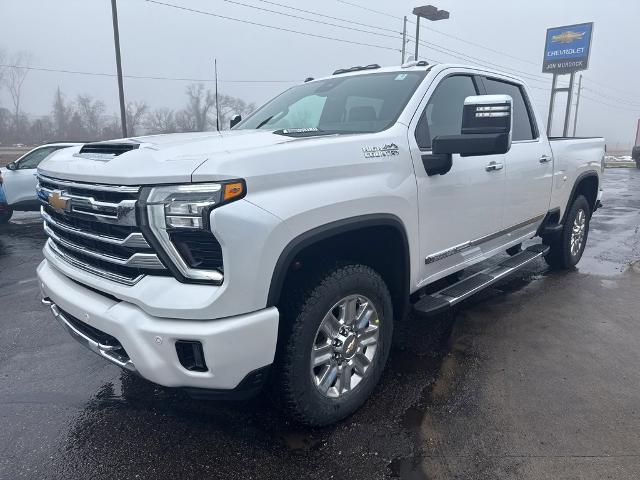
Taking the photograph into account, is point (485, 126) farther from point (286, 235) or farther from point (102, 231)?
point (102, 231)

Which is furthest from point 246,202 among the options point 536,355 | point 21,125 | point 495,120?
point 21,125

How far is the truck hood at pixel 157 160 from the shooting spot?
2.07 m

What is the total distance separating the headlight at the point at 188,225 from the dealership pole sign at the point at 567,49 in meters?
48.6

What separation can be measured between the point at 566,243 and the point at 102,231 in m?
5.07

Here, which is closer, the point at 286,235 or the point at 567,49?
the point at 286,235

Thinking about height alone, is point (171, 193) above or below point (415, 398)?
above

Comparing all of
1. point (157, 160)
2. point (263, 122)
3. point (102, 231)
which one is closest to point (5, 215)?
point (263, 122)

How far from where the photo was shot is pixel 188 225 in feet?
6.63

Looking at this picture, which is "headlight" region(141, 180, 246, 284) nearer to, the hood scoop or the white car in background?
the hood scoop

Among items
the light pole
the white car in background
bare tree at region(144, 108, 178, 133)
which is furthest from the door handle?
bare tree at region(144, 108, 178, 133)

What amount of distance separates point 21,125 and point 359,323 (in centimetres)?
6728

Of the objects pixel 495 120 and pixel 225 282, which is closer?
pixel 225 282

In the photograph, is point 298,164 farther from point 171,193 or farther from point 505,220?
point 505,220

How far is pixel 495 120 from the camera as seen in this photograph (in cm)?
273
